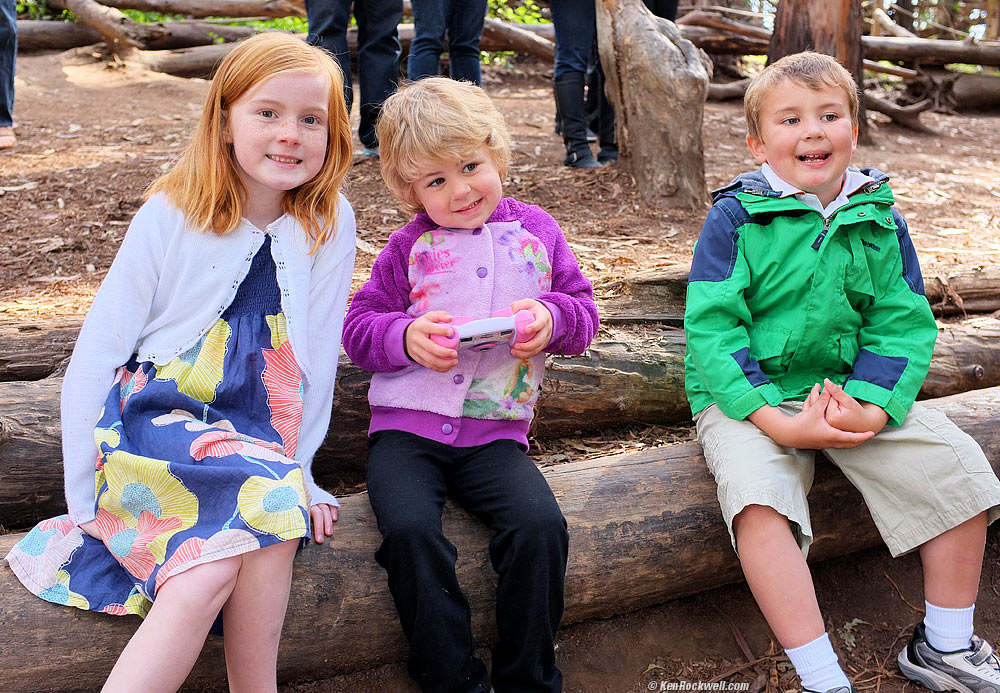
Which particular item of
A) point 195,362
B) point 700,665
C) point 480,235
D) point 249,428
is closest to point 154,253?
point 195,362

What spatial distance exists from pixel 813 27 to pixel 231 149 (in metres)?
5.93

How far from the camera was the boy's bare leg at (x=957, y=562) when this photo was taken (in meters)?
2.29

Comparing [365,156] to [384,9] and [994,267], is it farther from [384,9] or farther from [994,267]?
[994,267]

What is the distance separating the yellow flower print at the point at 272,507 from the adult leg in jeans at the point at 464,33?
383 cm

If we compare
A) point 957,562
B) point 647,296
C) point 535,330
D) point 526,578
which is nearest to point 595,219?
point 647,296

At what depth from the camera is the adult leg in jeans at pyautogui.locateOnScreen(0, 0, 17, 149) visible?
587 centimetres

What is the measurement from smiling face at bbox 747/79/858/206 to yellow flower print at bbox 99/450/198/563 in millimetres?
1848

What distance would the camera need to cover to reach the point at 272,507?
1943 mm

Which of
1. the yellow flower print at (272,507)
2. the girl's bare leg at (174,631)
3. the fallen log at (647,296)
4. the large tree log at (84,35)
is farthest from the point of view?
the large tree log at (84,35)

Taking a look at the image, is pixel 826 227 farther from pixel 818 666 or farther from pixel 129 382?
pixel 129 382

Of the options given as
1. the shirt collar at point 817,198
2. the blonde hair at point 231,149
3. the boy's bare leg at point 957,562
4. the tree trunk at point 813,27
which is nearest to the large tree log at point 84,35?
the tree trunk at point 813,27

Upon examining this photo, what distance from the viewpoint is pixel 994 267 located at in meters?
4.04

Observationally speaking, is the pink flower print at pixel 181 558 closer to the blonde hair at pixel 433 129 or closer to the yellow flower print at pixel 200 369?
the yellow flower print at pixel 200 369

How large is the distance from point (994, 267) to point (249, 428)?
3.48m
